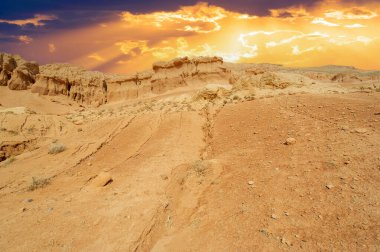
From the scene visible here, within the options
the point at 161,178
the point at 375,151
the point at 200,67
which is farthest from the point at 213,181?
the point at 200,67

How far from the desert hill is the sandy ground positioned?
0.03 m

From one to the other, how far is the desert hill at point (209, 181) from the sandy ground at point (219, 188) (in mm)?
25

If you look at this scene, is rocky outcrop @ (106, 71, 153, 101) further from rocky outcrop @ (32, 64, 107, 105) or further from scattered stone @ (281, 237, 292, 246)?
scattered stone @ (281, 237, 292, 246)

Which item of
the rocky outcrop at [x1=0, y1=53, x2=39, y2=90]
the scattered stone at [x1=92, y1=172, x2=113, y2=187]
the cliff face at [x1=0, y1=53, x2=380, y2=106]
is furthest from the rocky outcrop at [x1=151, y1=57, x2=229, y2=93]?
the scattered stone at [x1=92, y1=172, x2=113, y2=187]

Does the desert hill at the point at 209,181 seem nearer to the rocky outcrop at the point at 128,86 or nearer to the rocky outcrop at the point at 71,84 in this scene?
the rocky outcrop at the point at 71,84

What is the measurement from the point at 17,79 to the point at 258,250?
44.0 metres

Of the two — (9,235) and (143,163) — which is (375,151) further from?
(9,235)

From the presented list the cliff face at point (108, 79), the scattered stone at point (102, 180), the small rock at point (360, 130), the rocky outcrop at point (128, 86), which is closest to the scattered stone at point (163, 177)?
the scattered stone at point (102, 180)

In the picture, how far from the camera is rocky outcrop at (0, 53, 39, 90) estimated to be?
3953 cm

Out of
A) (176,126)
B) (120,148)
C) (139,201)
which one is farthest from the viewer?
(176,126)

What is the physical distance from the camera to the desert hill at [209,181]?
15.6 feet

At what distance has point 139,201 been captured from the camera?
6699 mm

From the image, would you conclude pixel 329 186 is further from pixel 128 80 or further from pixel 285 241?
pixel 128 80

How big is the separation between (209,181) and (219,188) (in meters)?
0.48
